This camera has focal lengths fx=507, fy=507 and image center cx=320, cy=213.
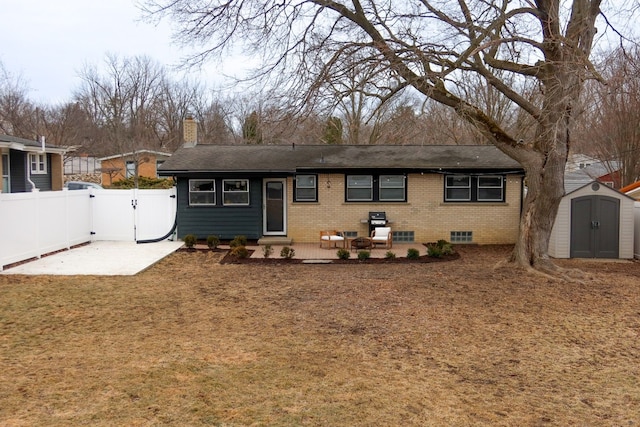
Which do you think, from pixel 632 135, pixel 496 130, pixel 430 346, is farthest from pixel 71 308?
pixel 632 135

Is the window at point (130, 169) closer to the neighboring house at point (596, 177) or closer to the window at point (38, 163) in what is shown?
the window at point (38, 163)

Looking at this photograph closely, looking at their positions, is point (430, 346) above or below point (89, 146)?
below

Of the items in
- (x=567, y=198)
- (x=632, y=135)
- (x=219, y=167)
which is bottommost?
(x=567, y=198)

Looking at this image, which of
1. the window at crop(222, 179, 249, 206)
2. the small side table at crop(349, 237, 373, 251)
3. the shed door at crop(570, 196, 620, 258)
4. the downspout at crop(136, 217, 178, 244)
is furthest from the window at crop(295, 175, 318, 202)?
the shed door at crop(570, 196, 620, 258)

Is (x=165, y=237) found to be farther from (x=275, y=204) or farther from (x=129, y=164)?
(x=129, y=164)

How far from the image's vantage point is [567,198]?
14.7 meters

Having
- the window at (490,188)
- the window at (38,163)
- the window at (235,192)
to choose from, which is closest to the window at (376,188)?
the window at (490,188)

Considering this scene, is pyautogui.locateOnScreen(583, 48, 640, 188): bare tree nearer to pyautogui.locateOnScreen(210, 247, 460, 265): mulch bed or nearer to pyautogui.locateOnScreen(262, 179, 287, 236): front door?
pyautogui.locateOnScreen(210, 247, 460, 265): mulch bed

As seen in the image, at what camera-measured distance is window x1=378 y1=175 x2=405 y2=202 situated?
17.5 meters

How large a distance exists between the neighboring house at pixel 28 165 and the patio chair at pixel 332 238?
33.6ft

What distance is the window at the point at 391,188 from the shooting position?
17547 millimetres

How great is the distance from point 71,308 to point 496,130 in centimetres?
926

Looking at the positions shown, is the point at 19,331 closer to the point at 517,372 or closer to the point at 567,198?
the point at 517,372

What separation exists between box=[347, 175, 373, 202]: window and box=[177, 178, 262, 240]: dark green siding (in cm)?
309
